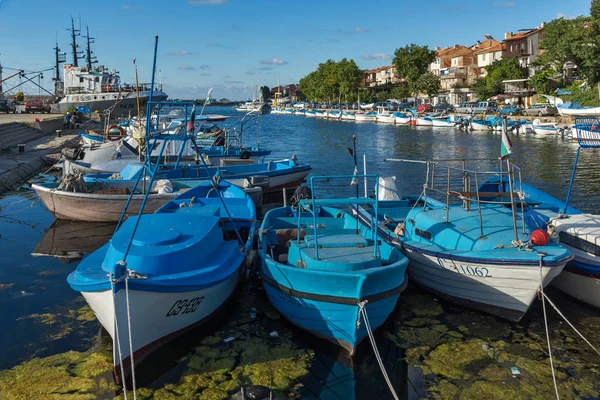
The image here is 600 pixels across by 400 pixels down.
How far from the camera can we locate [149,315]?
764cm

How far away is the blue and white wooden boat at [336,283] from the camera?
784 cm

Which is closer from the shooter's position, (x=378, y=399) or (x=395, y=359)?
(x=378, y=399)

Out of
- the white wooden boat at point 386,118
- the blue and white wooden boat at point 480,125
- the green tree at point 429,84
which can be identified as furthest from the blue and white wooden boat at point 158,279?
the green tree at point 429,84

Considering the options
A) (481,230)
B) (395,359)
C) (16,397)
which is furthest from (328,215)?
(16,397)

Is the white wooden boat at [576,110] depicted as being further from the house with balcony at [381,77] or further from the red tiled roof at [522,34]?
the house with balcony at [381,77]

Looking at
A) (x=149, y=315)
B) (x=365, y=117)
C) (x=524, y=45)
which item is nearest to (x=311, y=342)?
(x=149, y=315)

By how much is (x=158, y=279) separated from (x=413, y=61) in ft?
314

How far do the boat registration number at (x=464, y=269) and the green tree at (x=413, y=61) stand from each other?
293 ft

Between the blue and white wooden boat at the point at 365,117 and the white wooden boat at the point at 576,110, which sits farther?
the blue and white wooden boat at the point at 365,117

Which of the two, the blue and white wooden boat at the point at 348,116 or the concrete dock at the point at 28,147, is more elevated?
the blue and white wooden boat at the point at 348,116

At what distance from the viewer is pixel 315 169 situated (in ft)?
105

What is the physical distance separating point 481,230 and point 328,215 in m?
4.00

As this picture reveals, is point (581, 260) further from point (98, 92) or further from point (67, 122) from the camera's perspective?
point (98, 92)

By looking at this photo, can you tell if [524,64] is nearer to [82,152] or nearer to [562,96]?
[562,96]
